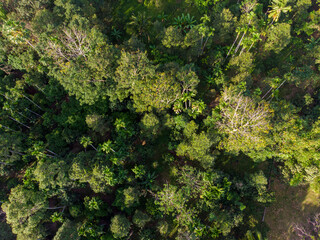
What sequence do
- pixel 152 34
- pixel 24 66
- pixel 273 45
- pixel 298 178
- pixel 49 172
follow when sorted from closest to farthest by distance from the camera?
1. pixel 49 172
2. pixel 298 178
3. pixel 24 66
4. pixel 273 45
5. pixel 152 34

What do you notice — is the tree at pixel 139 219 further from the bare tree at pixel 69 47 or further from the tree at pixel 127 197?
the bare tree at pixel 69 47

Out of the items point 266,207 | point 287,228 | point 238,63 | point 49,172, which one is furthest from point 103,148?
point 287,228

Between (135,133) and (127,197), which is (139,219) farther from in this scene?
(135,133)

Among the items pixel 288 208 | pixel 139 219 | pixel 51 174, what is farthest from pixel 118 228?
pixel 288 208

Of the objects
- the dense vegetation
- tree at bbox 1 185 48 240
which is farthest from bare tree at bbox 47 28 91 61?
tree at bbox 1 185 48 240

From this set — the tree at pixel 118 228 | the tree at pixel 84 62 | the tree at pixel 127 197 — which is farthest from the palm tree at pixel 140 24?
the tree at pixel 118 228

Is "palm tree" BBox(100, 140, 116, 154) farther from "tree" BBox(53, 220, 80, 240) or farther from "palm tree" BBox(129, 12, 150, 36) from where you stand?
"palm tree" BBox(129, 12, 150, 36)

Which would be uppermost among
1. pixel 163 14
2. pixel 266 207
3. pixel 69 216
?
pixel 163 14

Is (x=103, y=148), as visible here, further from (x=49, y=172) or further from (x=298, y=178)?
(x=298, y=178)
